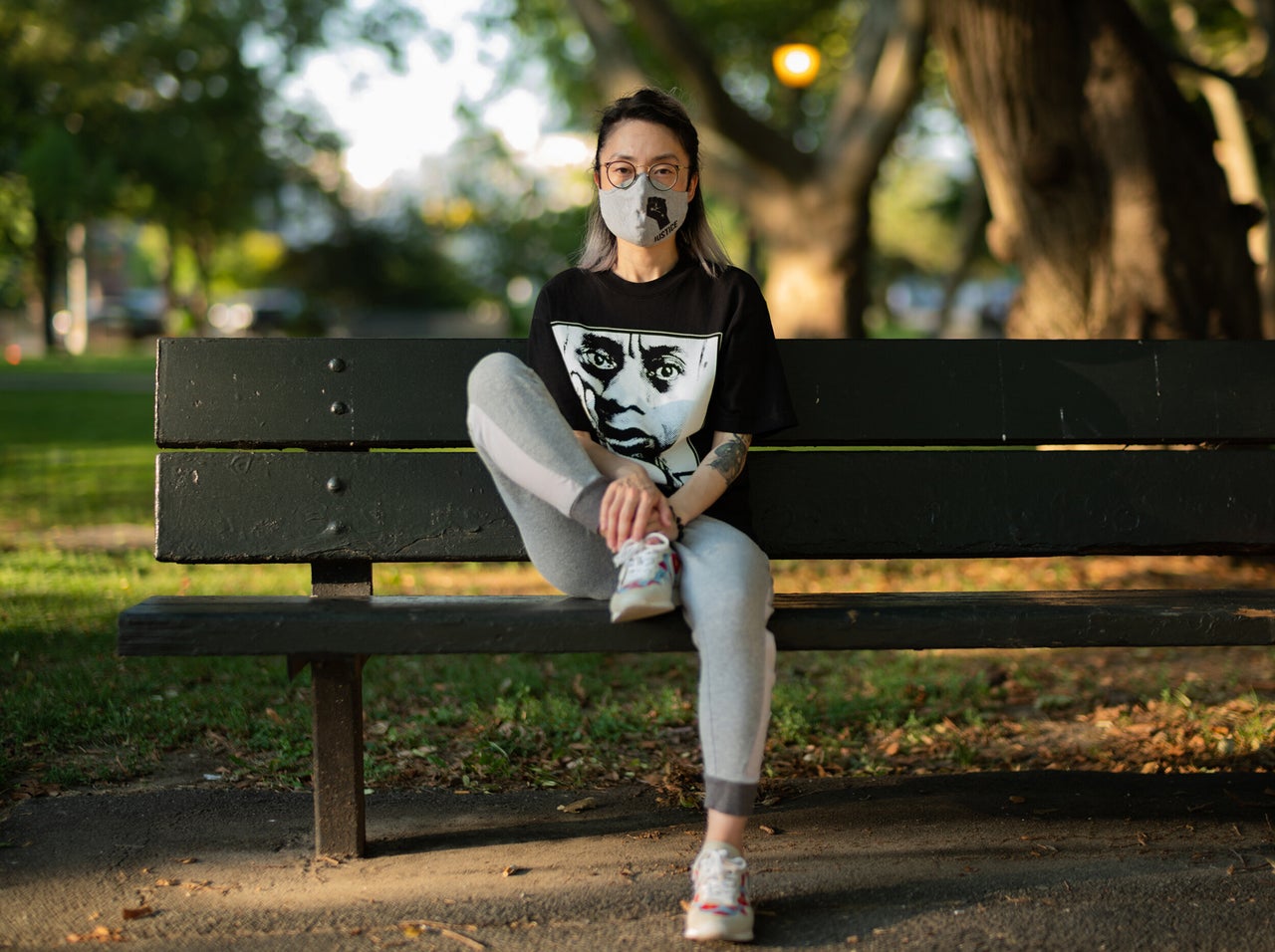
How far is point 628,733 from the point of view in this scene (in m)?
4.36

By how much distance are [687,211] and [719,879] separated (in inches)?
62.6

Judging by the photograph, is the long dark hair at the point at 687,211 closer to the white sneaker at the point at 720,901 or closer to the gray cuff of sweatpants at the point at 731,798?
the gray cuff of sweatpants at the point at 731,798

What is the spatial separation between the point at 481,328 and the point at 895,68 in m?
42.6

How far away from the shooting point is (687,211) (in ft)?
11.3

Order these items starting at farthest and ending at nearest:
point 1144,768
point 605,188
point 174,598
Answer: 1. point 1144,768
2. point 605,188
3. point 174,598

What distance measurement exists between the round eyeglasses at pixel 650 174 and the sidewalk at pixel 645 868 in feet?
5.16

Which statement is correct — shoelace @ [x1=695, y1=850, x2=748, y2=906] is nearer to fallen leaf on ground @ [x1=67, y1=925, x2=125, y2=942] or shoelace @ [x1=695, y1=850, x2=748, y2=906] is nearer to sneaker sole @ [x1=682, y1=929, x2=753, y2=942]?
sneaker sole @ [x1=682, y1=929, x2=753, y2=942]

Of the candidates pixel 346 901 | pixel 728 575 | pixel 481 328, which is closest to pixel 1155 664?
pixel 728 575

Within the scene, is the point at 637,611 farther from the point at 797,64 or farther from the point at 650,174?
the point at 797,64

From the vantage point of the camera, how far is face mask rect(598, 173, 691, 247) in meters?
3.35

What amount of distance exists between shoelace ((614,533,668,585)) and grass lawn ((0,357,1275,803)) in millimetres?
1091

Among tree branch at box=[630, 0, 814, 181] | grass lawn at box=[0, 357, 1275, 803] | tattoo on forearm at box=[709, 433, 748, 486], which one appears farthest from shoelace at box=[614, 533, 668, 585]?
tree branch at box=[630, 0, 814, 181]

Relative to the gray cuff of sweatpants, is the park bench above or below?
above

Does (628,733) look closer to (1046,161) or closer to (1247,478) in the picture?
(1247,478)
